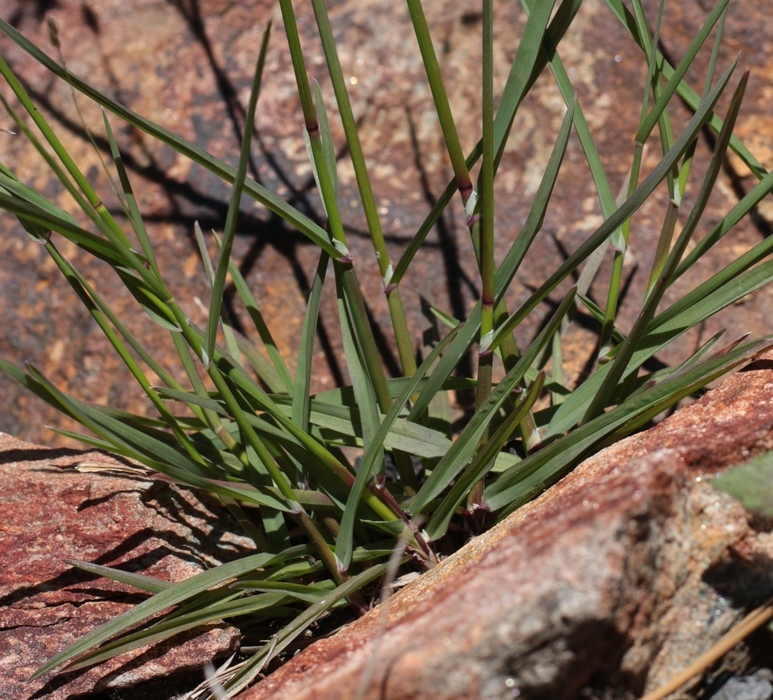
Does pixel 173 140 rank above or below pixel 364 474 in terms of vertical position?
above

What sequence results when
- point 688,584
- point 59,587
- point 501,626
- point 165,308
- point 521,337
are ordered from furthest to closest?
point 521,337, point 59,587, point 165,308, point 688,584, point 501,626

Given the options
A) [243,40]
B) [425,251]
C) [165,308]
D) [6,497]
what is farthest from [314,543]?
[243,40]

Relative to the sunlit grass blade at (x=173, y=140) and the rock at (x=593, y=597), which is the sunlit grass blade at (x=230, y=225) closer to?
the sunlit grass blade at (x=173, y=140)

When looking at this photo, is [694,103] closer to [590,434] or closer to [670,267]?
[670,267]

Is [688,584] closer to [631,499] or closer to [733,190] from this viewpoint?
[631,499]

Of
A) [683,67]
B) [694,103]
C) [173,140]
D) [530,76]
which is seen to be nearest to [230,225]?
[173,140]

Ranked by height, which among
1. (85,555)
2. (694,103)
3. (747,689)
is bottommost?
(747,689)
